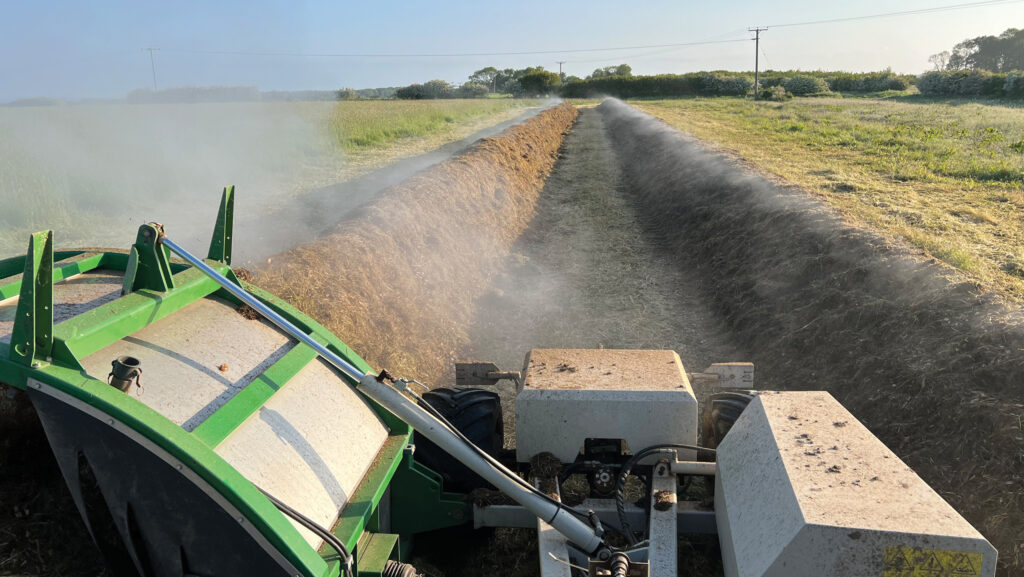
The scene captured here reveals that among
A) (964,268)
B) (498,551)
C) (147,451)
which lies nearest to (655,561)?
(498,551)

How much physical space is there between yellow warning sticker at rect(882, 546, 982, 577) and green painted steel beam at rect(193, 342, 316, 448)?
7.76ft

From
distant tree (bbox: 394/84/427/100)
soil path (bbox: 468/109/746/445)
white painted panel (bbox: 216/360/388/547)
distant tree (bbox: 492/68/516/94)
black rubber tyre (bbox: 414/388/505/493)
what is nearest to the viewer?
white painted panel (bbox: 216/360/388/547)

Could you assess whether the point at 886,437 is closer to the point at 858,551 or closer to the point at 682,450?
the point at 682,450

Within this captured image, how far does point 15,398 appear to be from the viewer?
3.17 m

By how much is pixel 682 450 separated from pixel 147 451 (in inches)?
100

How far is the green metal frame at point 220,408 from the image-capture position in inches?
92.2

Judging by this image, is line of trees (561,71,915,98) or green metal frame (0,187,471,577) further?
line of trees (561,71,915,98)

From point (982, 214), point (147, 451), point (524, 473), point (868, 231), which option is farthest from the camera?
point (982, 214)

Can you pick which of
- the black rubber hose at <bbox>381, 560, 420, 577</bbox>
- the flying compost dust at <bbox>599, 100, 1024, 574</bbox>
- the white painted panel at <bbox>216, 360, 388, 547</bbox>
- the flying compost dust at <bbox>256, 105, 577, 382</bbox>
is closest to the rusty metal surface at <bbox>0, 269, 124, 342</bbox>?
the white painted panel at <bbox>216, 360, 388, 547</bbox>

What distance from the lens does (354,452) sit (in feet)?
10.8

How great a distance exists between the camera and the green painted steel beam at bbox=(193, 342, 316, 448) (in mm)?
2604

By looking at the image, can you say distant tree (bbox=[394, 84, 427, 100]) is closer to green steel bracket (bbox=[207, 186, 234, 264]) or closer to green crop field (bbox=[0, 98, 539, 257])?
green crop field (bbox=[0, 98, 539, 257])

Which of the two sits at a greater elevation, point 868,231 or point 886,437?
point 868,231

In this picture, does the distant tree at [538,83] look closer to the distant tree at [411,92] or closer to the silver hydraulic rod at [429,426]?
the distant tree at [411,92]
